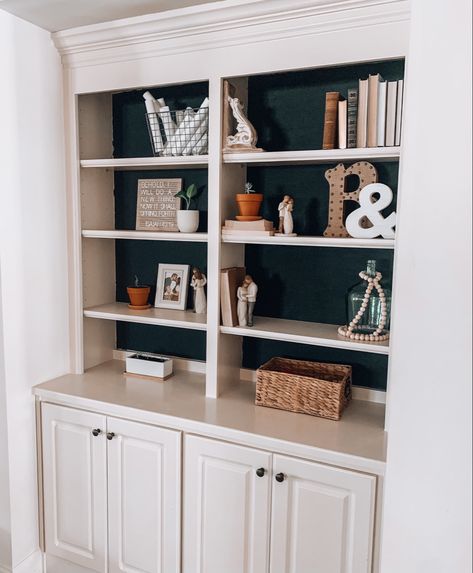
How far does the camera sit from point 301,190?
6.89ft

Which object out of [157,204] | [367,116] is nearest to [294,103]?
[367,116]

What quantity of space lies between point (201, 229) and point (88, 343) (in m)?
0.77

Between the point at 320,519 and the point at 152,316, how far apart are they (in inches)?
41.6

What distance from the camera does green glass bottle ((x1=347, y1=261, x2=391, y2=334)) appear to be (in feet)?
6.20

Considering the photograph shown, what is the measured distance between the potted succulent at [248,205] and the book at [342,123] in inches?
15.4

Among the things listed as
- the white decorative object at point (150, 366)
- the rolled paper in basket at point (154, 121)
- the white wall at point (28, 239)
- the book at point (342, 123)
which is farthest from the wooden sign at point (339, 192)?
the white wall at point (28, 239)

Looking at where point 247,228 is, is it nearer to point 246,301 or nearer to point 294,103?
point 246,301

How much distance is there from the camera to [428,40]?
2.20 feet

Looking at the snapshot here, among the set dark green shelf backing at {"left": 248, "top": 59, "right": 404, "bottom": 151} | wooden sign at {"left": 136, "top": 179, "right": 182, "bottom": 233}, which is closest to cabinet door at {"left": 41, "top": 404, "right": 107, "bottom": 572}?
wooden sign at {"left": 136, "top": 179, "right": 182, "bottom": 233}

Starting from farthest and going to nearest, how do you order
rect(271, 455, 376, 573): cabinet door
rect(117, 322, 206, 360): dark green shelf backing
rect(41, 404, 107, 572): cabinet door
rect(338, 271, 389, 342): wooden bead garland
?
rect(117, 322, 206, 360): dark green shelf backing < rect(41, 404, 107, 572): cabinet door < rect(338, 271, 389, 342): wooden bead garland < rect(271, 455, 376, 573): cabinet door

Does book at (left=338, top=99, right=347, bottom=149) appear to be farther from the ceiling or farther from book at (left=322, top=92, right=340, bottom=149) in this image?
the ceiling

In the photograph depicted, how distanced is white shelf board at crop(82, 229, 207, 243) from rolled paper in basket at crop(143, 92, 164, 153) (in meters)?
0.36

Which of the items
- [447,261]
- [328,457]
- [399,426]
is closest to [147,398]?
[328,457]

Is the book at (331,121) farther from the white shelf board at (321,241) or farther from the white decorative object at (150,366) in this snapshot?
the white decorative object at (150,366)
